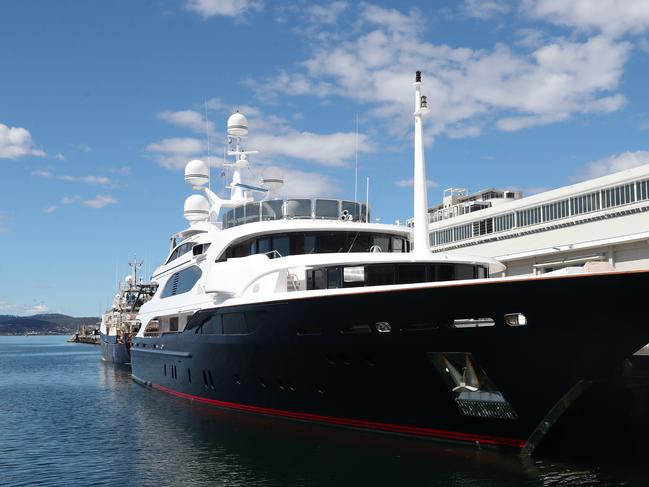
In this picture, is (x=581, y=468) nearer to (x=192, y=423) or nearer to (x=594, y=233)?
(x=192, y=423)

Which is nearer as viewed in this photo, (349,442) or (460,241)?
(349,442)

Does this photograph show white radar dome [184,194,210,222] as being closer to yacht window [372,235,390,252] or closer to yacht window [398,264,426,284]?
yacht window [372,235,390,252]

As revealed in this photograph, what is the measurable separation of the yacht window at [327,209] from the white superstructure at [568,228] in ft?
42.5

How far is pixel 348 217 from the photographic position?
22.4 m

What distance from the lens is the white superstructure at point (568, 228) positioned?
3105 cm

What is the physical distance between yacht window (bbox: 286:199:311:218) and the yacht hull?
5.33 metres

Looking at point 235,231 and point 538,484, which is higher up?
point 235,231

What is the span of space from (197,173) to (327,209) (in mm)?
11743

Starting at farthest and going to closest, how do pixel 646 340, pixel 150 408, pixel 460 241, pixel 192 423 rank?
pixel 460 241 < pixel 150 408 < pixel 192 423 < pixel 646 340

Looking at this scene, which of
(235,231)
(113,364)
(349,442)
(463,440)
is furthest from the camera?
(113,364)

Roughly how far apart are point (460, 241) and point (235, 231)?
28.8 metres

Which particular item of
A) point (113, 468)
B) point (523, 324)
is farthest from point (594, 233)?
point (113, 468)

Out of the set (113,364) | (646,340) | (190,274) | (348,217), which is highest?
(348,217)

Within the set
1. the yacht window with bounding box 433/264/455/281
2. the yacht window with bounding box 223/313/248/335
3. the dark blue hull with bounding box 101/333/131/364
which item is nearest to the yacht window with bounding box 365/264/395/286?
the yacht window with bounding box 433/264/455/281
